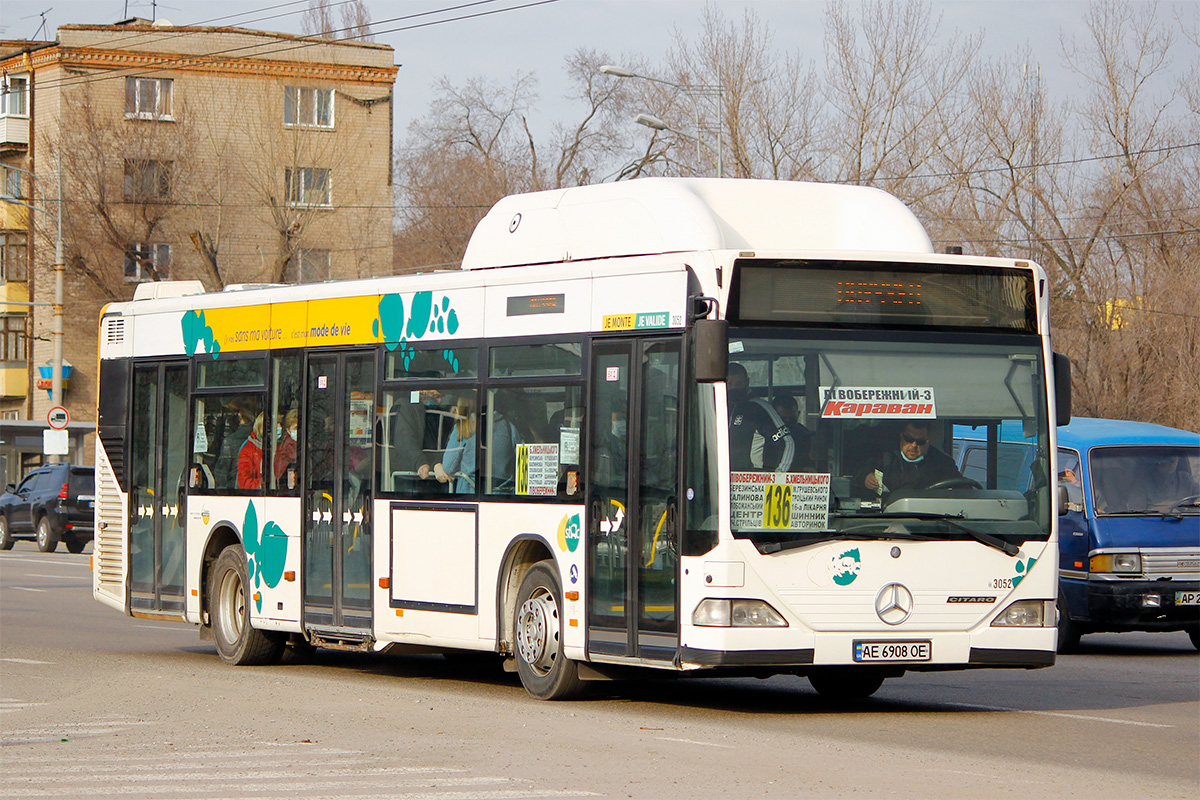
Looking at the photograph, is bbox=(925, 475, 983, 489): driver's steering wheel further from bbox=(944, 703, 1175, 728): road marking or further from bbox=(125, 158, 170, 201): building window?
bbox=(125, 158, 170, 201): building window

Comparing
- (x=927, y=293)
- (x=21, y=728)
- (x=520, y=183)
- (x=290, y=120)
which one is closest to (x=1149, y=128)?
(x=520, y=183)

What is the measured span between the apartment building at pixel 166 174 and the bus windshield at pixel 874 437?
4016cm

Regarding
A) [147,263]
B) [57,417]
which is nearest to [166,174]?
[147,263]

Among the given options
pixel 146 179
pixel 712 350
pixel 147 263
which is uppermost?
pixel 146 179

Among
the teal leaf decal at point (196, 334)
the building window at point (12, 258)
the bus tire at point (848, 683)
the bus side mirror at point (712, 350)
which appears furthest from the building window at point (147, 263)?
the bus side mirror at point (712, 350)

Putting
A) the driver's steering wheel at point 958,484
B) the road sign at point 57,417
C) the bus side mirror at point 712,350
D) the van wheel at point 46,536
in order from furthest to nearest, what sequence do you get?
the road sign at point 57,417 → the van wheel at point 46,536 → the driver's steering wheel at point 958,484 → the bus side mirror at point 712,350

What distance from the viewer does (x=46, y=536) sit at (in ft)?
127

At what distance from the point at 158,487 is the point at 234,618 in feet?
5.17

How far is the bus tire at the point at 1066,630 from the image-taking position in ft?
53.7

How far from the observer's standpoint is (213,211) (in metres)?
55.5

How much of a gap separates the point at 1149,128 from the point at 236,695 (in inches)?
1417

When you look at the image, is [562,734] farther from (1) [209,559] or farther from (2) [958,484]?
(1) [209,559]

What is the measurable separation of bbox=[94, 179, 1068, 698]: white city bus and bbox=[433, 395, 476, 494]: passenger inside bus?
2cm

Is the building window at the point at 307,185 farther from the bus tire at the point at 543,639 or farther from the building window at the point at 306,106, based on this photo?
the bus tire at the point at 543,639
